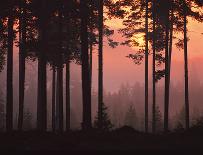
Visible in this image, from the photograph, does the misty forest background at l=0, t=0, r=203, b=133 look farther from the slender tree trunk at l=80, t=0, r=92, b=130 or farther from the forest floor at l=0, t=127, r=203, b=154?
the forest floor at l=0, t=127, r=203, b=154

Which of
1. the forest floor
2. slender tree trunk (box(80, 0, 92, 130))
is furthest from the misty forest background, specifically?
the forest floor

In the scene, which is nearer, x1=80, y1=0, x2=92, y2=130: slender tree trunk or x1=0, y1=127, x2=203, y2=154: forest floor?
x1=0, y1=127, x2=203, y2=154: forest floor

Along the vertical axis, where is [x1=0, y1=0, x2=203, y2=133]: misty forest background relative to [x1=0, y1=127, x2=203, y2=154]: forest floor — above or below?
above

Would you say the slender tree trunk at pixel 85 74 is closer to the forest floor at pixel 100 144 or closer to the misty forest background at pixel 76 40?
the misty forest background at pixel 76 40

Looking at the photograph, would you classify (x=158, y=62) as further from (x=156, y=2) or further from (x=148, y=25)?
(x=156, y=2)

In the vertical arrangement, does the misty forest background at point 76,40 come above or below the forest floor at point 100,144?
above

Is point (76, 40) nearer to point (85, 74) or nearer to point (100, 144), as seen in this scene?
point (85, 74)

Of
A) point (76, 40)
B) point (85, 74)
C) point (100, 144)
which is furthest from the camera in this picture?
point (76, 40)

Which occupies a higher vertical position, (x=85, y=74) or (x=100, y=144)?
(x=85, y=74)

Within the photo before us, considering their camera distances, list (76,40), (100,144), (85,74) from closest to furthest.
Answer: (100,144)
(85,74)
(76,40)

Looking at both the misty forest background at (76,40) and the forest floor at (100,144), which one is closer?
the forest floor at (100,144)

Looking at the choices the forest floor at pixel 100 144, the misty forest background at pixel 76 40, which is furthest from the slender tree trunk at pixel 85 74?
the forest floor at pixel 100 144

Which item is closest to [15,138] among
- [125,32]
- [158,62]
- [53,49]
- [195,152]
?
[195,152]

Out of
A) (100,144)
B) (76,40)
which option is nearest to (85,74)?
(100,144)
